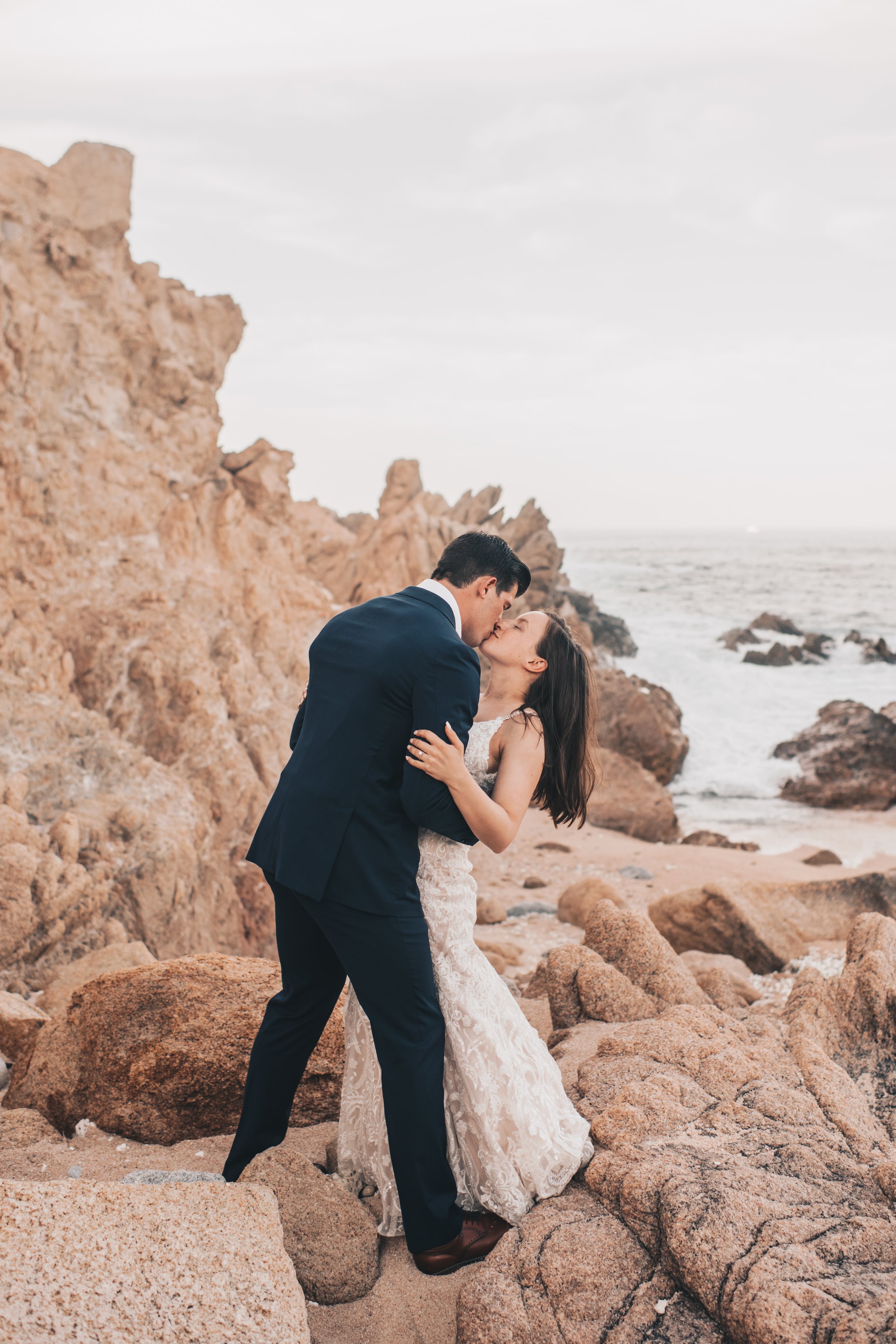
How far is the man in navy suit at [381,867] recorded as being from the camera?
2547 millimetres

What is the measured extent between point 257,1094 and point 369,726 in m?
1.33

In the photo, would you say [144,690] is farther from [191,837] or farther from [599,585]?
[599,585]

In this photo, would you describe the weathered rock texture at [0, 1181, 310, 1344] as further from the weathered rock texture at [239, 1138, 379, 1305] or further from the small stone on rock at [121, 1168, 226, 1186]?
the small stone on rock at [121, 1168, 226, 1186]

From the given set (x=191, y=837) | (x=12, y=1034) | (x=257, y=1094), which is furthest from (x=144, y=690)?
(x=257, y=1094)

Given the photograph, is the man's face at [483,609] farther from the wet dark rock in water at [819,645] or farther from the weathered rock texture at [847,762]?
the wet dark rock in water at [819,645]

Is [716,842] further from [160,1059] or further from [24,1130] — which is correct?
[24,1130]

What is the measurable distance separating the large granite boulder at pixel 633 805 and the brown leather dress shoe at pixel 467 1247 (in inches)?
361

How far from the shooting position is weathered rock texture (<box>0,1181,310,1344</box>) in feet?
5.92

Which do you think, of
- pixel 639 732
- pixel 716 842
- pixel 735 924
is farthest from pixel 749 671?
pixel 735 924

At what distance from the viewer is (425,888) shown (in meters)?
2.86

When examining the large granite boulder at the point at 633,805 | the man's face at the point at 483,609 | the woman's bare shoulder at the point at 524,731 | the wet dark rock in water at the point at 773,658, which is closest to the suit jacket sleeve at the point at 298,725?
the man's face at the point at 483,609

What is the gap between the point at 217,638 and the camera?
748cm

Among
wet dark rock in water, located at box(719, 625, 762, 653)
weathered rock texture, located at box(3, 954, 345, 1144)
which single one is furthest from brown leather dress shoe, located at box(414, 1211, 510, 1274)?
wet dark rock in water, located at box(719, 625, 762, 653)

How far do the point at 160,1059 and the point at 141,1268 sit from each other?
1.47m
